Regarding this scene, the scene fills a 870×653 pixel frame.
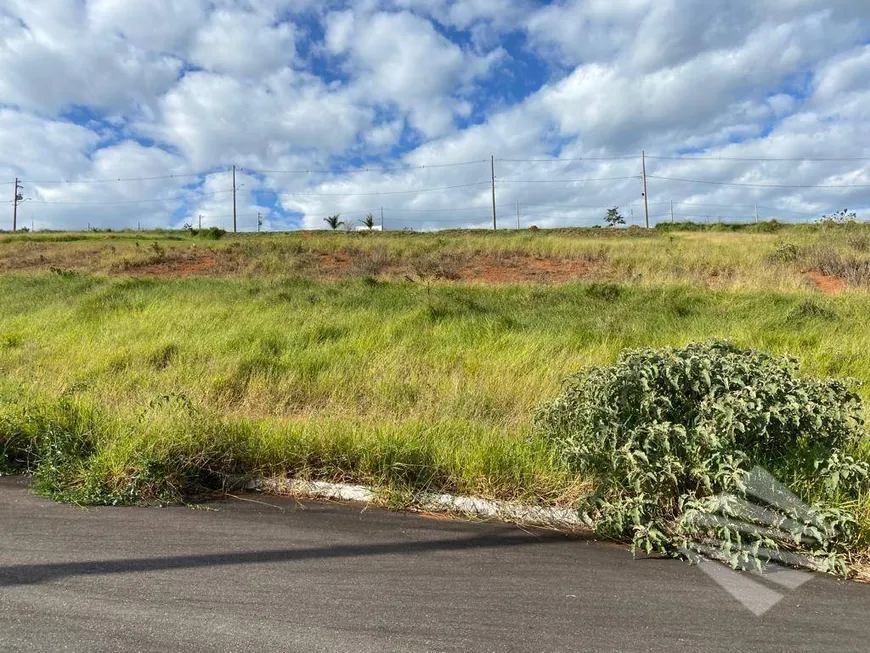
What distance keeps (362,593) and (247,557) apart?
28.8 inches

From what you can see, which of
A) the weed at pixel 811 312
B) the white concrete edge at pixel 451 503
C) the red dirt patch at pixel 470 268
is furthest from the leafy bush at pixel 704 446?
the red dirt patch at pixel 470 268

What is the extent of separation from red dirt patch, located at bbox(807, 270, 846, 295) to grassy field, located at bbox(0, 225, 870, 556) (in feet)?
0.23

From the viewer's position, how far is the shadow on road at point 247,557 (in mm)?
2627

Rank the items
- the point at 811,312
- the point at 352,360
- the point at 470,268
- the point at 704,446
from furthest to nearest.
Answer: the point at 470,268 < the point at 811,312 < the point at 352,360 < the point at 704,446

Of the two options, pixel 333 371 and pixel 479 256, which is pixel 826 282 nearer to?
pixel 479 256

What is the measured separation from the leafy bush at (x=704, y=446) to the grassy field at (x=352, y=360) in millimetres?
262

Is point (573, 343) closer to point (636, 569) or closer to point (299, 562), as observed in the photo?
point (636, 569)

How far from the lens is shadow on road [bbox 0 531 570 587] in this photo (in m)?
2.63

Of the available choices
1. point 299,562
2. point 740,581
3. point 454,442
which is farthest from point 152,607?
point 740,581

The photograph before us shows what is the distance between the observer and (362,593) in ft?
8.15

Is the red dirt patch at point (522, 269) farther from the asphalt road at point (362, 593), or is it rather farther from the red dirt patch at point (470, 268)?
the asphalt road at point (362, 593)

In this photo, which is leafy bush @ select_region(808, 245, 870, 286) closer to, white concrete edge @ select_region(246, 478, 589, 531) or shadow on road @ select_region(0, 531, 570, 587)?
white concrete edge @ select_region(246, 478, 589, 531)

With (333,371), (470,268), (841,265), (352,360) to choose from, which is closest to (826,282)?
(841,265)

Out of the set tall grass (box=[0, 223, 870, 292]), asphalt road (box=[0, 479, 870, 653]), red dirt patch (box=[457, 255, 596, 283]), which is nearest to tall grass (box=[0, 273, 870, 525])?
asphalt road (box=[0, 479, 870, 653])
